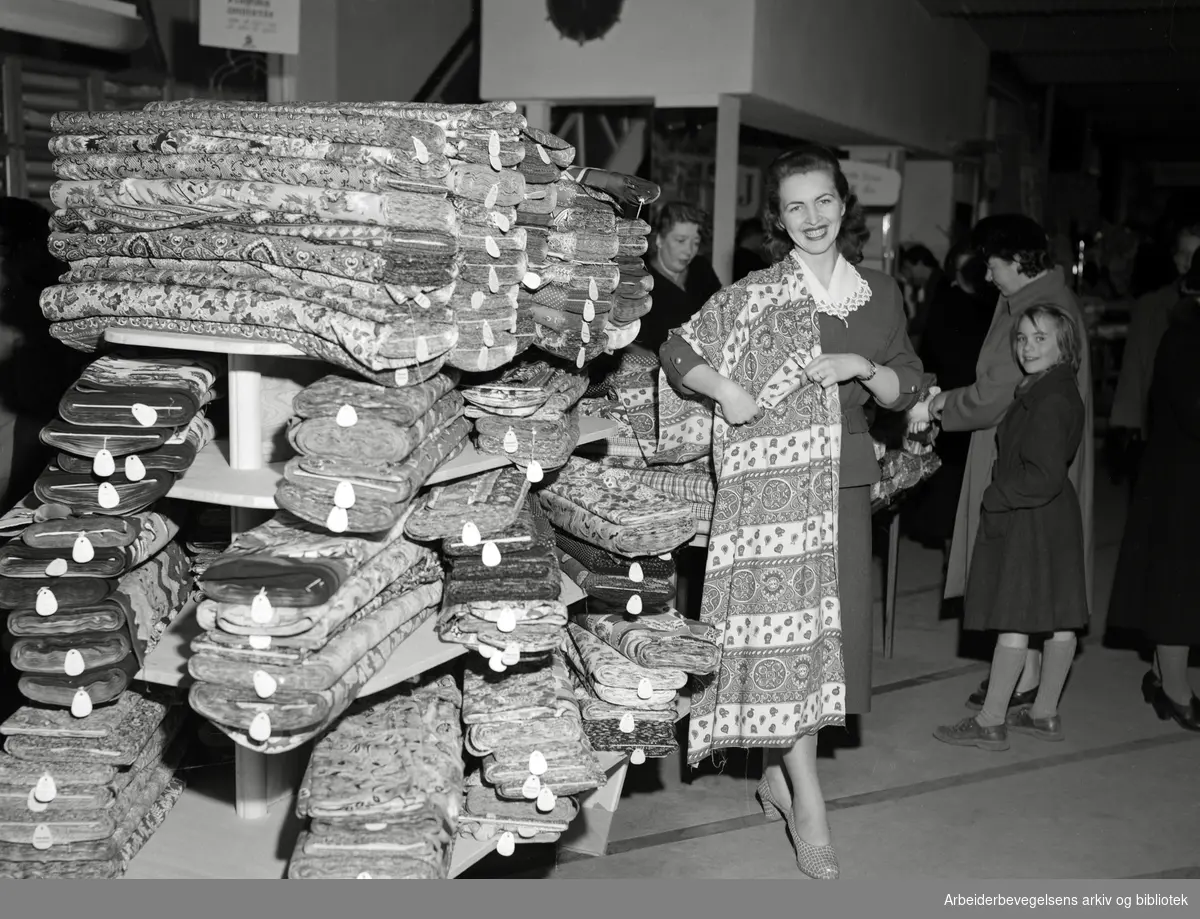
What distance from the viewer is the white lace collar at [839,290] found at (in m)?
3.11

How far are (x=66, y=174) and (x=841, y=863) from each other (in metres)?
2.59

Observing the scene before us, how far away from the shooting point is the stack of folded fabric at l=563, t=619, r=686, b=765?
307 centimetres

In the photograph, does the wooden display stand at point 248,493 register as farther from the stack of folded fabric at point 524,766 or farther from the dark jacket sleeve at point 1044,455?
the dark jacket sleeve at point 1044,455

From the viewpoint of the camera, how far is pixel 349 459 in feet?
7.56

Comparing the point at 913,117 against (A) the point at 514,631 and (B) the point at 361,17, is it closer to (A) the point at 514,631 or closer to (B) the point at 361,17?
(B) the point at 361,17

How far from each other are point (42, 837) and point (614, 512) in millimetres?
1473

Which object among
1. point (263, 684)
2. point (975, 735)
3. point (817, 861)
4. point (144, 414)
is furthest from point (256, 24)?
point (975, 735)

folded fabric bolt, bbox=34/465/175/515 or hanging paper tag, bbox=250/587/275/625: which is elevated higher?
folded fabric bolt, bbox=34/465/175/515

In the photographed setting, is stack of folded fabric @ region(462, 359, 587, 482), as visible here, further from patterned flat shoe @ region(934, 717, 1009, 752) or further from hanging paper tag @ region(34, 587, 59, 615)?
patterned flat shoe @ region(934, 717, 1009, 752)

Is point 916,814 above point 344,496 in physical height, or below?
below

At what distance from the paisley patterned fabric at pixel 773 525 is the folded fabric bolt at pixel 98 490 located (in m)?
1.38

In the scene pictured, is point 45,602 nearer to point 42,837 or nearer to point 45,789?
point 45,789

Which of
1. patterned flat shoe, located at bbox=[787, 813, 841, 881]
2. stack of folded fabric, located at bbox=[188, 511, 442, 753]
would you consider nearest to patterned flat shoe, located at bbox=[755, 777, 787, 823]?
patterned flat shoe, located at bbox=[787, 813, 841, 881]

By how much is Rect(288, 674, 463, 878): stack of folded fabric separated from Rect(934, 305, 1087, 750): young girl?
215 centimetres
